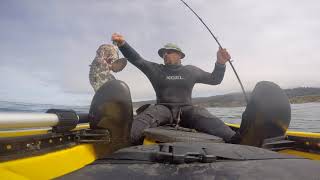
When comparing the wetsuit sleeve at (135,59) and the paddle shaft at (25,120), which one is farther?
the wetsuit sleeve at (135,59)

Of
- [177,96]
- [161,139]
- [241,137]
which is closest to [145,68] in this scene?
[177,96]

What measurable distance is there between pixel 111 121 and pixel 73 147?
519mm

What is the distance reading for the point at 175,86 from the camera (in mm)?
6234

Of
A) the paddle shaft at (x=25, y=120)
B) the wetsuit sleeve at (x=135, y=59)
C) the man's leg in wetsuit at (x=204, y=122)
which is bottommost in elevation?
the man's leg in wetsuit at (x=204, y=122)

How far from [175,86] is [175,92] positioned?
0.43 ft

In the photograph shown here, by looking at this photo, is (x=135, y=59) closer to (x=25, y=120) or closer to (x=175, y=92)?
(x=175, y=92)

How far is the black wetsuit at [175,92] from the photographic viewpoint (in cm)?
514

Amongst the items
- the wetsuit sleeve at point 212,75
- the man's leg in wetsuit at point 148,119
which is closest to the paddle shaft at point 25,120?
the man's leg in wetsuit at point 148,119

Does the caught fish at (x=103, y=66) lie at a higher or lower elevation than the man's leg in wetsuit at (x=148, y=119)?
higher

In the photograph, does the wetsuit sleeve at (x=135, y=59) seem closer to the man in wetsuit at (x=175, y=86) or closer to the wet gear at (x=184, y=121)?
the man in wetsuit at (x=175, y=86)

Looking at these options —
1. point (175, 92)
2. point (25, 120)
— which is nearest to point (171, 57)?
point (175, 92)

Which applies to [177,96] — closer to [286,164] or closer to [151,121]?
[151,121]

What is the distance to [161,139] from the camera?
4.20 meters

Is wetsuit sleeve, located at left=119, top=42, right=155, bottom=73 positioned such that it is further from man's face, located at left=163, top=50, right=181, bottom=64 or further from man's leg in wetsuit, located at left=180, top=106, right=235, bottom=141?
man's leg in wetsuit, located at left=180, top=106, right=235, bottom=141
